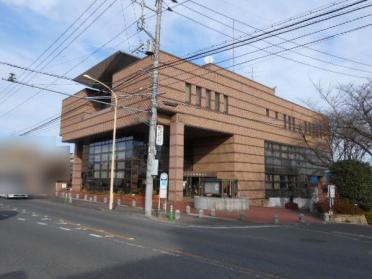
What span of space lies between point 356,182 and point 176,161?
1402cm

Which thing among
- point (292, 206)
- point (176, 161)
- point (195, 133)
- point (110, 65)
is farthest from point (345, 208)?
point (110, 65)

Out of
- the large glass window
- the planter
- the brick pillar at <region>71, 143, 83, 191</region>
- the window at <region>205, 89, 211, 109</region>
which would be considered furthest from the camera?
the brick pillar at <region>71, 143, 83, 191</region>

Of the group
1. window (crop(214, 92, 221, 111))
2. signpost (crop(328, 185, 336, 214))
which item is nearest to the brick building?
window (crop(214, 92, 221, 111))

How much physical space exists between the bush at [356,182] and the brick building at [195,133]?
30.0 ft

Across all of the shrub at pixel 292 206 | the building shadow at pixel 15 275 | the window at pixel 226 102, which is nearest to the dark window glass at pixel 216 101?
the window at pixel 226 102

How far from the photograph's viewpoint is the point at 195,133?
40.1 m

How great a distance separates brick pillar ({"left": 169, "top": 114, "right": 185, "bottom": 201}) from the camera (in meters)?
33.6

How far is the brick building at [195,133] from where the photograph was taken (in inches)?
1340

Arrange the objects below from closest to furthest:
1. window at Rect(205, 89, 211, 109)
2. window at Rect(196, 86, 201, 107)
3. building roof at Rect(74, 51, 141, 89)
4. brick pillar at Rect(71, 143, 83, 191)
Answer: window at Rect(196, 86, 201, 107) < window at Rect(205, 89, 211, 109) < building roof at Rect(74, 51, 141, 89) < brick pillar at Rect(71, 143, 83, 191)

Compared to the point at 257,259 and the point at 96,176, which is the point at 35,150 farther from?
the point at 257,259

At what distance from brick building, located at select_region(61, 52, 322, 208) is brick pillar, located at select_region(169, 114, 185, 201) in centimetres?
8

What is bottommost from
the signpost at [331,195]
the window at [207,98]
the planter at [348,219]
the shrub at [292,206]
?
the planter at [348,219]

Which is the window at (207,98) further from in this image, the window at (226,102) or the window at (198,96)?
the window at (226,102)

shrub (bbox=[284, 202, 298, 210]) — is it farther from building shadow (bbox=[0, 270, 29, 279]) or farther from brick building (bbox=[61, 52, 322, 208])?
building shadow (bbox=[0, 270, 29, 279])
